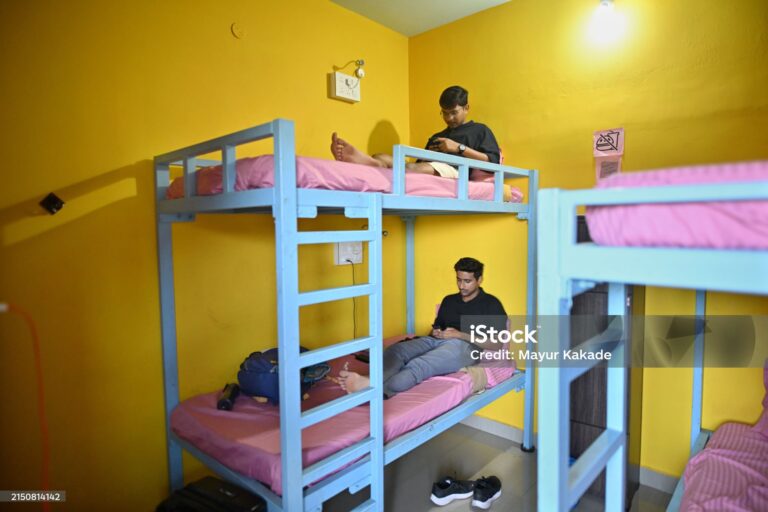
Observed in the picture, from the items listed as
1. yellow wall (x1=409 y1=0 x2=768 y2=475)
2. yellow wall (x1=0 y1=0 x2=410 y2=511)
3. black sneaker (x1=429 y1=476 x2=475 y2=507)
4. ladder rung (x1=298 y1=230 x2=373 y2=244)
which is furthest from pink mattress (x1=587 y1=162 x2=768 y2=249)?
yellow wall (x1=0 y1=0 x2=410 y2=511)

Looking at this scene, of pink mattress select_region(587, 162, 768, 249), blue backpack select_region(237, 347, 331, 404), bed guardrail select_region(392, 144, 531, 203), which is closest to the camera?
pink mattress select_region(587, 162, 768, 249)

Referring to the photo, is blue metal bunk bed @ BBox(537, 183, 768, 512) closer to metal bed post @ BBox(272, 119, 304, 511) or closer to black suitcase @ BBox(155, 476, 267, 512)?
metal bed post @ BBox(272, 119, 304, 511)

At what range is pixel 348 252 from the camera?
2.86 metres

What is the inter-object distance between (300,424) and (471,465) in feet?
4.99

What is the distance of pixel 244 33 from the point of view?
2.30 metres

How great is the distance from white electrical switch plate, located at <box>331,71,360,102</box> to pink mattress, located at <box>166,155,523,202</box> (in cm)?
103

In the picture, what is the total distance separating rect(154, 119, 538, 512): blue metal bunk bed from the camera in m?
1.42

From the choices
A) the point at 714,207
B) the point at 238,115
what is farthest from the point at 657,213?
the point at 238,115

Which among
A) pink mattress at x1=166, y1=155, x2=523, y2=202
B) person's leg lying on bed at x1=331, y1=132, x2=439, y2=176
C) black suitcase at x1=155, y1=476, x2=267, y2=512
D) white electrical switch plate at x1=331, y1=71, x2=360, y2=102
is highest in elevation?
white electrical switch plate at x1=331, y1=71, x2=360, y2=102

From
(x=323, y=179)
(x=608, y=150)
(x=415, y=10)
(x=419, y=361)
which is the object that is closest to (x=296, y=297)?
(x=323, y=179)

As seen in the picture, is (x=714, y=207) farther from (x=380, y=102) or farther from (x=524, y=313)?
(x=380, y=102)

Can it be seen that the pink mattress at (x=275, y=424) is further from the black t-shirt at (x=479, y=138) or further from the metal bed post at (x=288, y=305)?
the black t-shirt at (x=479, y=138)

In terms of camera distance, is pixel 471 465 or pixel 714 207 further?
pixel 471 465

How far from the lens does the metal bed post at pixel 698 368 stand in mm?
2184
